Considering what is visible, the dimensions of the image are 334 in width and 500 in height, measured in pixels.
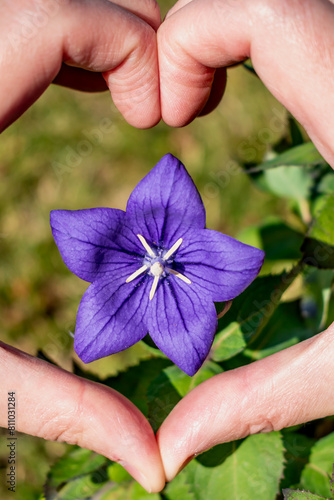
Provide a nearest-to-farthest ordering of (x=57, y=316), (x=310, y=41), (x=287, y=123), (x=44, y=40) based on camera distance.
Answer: (x=310, y=41), (x=44, y=40), (x=287, y=123), (x=57, y=316)

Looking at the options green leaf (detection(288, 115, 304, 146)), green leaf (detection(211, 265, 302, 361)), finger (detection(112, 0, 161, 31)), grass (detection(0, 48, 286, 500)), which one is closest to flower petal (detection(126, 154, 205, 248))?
green leaf (detection(211, 265, 302, 361))

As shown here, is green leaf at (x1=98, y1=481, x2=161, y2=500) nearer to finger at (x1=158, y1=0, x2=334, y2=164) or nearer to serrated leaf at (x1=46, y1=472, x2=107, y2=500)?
serrated leaf at (x1=46, y1=472, x2=107, y2=500)

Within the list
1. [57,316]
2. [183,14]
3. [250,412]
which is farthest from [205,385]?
[57,316]

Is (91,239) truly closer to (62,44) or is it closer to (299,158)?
(62,44)

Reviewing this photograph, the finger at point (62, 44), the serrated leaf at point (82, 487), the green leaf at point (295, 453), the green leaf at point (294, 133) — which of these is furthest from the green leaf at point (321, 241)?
the serrated leaf at point (82, 487)

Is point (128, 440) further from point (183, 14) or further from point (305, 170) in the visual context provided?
point (305, 170)

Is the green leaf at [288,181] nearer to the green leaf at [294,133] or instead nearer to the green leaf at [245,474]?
the green leaf at [294,133]
